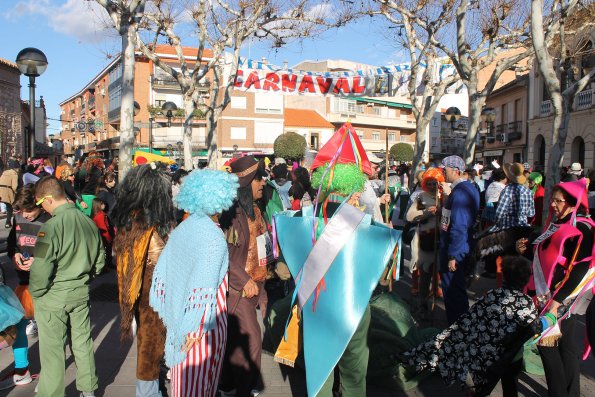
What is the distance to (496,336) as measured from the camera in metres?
3.56

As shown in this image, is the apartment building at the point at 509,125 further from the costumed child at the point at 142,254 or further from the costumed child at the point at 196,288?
the costumed child at the point at 196,288

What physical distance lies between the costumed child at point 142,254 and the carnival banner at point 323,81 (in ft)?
38.0

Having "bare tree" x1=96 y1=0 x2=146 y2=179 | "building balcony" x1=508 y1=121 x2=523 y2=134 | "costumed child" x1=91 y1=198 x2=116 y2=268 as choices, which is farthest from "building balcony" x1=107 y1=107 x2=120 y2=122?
"costumed child" x1=91 y1=198 x2=116 y2=268

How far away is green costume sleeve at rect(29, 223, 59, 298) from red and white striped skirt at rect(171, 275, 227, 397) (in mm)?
1138

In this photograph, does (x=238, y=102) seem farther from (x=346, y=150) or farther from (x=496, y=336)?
(x=496, y=336)

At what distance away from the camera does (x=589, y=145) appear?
80.7ft

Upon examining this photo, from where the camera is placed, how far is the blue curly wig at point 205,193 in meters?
2.87

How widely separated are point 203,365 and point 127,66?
20.1 feet

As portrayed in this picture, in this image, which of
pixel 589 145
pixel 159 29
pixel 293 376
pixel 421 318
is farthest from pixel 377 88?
pixel 589 145

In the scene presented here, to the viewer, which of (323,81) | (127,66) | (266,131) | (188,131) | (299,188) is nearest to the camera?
(127,66)

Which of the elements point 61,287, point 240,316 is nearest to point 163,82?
point 61,287

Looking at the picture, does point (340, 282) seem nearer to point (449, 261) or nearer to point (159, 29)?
point (449, 261)

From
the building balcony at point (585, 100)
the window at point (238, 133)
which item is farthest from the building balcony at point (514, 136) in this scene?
the window at point (238, 133)

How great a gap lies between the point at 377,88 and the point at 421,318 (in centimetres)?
1041
